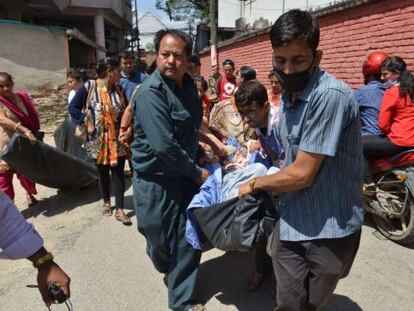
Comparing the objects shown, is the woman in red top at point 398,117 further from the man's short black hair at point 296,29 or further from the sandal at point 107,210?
the sandal at point 107,210

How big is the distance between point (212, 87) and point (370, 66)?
4.87 metres

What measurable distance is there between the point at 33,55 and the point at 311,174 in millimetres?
12076

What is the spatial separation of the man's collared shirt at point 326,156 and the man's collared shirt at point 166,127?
793 millimetres

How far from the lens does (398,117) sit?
3.63 meters

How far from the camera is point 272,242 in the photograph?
2.08 metres

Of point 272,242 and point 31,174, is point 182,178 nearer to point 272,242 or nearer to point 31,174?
point 272,242

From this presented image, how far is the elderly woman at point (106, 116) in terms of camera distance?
4.42 meters

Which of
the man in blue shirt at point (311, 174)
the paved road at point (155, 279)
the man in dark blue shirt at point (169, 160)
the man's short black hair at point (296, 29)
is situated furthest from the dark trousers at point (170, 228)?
the man's short black hair at point (296, 29)

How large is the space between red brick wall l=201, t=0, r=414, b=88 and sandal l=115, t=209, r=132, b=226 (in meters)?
4.00

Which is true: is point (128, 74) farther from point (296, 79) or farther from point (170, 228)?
point (296, 79)

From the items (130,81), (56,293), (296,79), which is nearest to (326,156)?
(296,79)

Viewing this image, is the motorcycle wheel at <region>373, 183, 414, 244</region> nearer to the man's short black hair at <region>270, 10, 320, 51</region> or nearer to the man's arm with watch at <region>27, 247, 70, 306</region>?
the man's short black hair at <region>270, 10, 320, 51</region>

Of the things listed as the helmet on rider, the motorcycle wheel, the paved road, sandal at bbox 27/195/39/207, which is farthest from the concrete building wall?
the motorcycle wheel

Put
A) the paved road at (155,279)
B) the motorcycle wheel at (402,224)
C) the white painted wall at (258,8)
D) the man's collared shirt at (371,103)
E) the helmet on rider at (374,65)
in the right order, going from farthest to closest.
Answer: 1. the white painted wall at (258,8)
2. the helmet on rider at (374,65)
3. the man's collared shirt at (371,103)
4. the motorcycle wheel at (402,224)
5. the paved road at (155,279)
